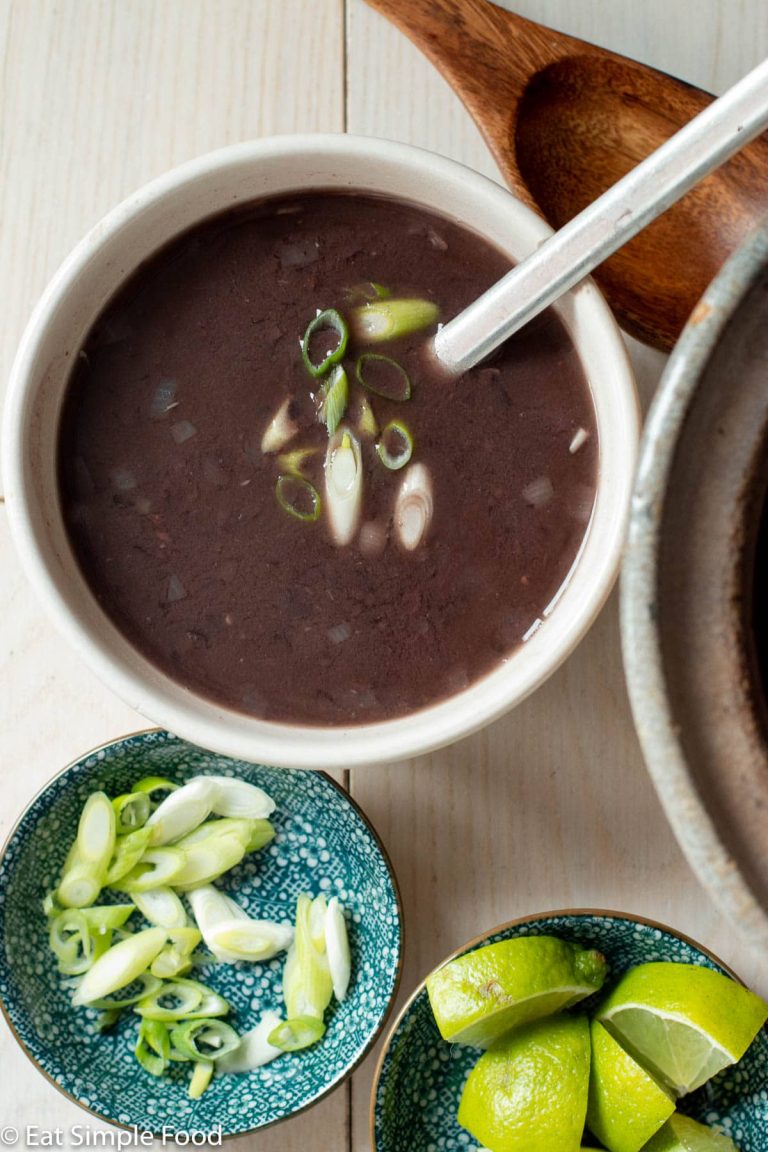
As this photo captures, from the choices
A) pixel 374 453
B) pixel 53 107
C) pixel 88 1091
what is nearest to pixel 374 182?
pixel 374 453

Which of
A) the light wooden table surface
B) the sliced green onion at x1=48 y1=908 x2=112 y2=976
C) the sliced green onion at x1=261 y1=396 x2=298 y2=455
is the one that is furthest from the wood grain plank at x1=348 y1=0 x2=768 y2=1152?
the sliced green onion at x1=261 y1=396 x2=298 y2=455

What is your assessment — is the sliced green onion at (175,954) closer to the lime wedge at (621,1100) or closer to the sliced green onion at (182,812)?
the sliced green onion at (182,812)

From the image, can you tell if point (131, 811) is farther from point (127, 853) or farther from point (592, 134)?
point (592, 134)

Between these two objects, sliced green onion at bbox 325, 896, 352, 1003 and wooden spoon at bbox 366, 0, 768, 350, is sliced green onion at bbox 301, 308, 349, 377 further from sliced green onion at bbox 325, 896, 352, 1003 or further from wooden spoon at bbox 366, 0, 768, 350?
sliced green onion at bbox 325, 896, 352, 1003

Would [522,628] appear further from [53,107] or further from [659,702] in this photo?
[53,107]

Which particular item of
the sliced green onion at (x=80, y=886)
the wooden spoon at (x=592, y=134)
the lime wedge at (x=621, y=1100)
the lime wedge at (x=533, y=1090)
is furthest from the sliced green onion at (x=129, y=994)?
the wooden spoon at (x=592, y=134)
